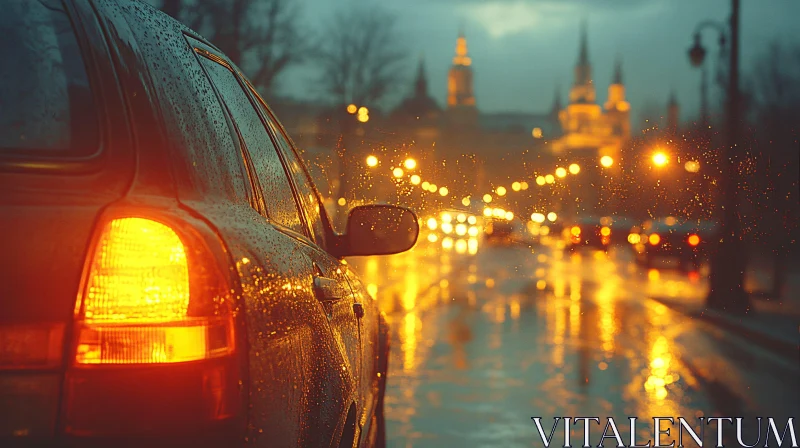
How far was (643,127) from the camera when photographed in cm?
1020

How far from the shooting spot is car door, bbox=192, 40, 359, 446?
2.20m

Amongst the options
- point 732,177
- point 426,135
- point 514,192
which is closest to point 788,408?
point 514,192

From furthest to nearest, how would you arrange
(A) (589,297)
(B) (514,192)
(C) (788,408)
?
(A) (589,297), (B) (514,192), (C) (788,408)

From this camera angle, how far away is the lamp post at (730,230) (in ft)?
49.8

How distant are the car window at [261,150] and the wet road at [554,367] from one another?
330cm

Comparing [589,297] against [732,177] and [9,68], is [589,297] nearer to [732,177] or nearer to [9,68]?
[732,177]

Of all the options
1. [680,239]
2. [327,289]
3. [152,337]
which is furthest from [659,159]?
[152,337]

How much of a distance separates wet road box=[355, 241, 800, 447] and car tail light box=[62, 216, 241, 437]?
476 centimetres

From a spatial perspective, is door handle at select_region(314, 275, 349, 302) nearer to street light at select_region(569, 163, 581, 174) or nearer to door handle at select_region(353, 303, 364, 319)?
door handle at select_region(353, 303, 364, 319)

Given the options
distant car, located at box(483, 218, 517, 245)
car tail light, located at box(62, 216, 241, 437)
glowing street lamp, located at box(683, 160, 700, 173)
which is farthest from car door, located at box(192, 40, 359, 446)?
glowing street lamp, located at box(683, 160, 700, 173)

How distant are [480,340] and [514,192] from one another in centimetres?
339

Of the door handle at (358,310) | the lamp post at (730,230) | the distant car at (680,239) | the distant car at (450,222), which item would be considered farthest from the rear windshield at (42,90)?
the lamp post at (730,230)

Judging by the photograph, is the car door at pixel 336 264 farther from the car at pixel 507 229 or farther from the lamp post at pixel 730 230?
the lamp post at pixel 730 230

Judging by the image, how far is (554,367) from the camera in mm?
10438
